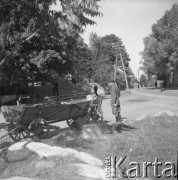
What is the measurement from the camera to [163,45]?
35156 mm

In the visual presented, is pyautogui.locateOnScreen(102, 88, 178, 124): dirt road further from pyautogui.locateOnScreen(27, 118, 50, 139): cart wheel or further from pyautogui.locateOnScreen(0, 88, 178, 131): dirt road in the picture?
pyautogui.locateOnScreen(27, 118, 50, 139): cart wheel

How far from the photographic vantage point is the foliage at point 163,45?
34.1 metres

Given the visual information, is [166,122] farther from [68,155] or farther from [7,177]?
[7,177]

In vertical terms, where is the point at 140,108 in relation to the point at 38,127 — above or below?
below

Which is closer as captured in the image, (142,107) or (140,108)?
(140,108)

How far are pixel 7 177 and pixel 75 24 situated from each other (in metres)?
4.55

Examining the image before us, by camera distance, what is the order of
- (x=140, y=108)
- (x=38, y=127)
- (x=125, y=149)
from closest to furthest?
(x=125, y=149), (x=38, y=127), (x=140, y=108)

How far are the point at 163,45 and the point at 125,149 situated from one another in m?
30.8

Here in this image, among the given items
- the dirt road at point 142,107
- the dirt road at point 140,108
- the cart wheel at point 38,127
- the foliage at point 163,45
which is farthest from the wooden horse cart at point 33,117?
the foliage at point 163,45

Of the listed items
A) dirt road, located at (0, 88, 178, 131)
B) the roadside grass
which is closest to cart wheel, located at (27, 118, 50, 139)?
the roadside grass

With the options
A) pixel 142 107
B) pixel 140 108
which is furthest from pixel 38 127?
pixel 142 107

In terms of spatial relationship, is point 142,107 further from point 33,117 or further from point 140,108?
point 33,117

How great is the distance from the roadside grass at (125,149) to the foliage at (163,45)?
1053 inches

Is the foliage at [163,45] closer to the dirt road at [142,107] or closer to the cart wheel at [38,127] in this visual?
the dirt road at [142,107]
